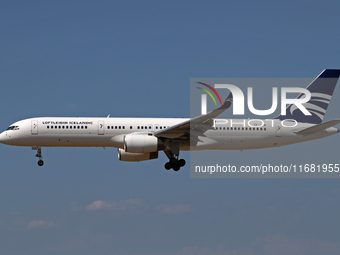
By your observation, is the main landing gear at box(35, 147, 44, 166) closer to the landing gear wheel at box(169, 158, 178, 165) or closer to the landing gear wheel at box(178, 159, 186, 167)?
the landing gear wheel at box(169, 158, 178, 165)

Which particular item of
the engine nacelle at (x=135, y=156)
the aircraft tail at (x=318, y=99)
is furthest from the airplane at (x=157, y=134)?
the aircraft tail at (x=318, y=99)

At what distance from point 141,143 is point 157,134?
149 centimetres

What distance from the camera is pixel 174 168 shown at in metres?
42.0

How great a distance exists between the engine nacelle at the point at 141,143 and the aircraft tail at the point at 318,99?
11361 mm

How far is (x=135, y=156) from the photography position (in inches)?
1751

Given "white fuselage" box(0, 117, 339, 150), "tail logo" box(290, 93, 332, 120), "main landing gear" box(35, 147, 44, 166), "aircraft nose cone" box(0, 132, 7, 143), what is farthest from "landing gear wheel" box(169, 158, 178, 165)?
"aircraft nose cone" box(0, 132, 7, 143)

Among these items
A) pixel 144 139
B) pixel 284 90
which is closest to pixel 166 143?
pixel 144 139

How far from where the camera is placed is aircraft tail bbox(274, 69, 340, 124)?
148 feet

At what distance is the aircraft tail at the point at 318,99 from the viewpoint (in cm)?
4525

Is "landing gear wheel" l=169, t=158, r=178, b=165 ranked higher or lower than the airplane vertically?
lower

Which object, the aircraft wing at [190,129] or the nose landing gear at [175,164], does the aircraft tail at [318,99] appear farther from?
the nose landing gear at [175,164]

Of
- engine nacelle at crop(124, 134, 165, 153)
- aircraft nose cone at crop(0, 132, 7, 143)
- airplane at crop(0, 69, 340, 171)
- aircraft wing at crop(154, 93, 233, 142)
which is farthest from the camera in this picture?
aircraft nose cone at crop(0, 132, 7, 143)

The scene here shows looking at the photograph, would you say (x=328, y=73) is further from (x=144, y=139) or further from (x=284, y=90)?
Result: (x=144, y=139)

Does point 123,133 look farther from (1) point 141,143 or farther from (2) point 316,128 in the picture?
(2) point 316,128
